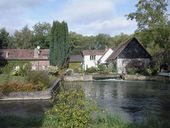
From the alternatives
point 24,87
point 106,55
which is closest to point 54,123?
point 24,87

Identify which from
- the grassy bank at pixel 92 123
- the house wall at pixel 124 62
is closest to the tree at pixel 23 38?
the house wall at pixel 124 62

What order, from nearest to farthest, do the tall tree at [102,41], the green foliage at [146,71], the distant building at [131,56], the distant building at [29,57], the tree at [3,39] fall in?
the green foliage at [146,71]
the distant building at [131,56]
the distant building at [29,57]
the tree at [3,39]
the tall tree at [102,41]

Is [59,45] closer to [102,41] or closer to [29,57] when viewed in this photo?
[29,57]

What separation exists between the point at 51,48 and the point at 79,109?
6475cm

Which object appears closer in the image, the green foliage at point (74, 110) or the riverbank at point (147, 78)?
the green foliage at point (74, 110)

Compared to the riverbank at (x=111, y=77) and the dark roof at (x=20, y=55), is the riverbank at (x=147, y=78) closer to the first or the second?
the riverbank at (x=111, y=77)

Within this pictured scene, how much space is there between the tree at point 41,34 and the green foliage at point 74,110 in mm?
96068

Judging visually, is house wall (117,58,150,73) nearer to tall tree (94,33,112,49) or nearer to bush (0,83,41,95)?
bush (0,83,41,95)

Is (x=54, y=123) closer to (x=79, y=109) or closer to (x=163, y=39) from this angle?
(x=79, y=109)

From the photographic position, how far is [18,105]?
2534cm

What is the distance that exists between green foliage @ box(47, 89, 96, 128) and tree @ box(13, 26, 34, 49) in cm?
10206

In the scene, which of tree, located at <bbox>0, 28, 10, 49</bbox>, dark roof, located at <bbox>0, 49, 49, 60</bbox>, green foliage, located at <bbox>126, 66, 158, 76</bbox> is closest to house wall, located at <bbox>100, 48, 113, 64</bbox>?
dark roof, located at <bbox>0, 49, 49, 60</bbox>

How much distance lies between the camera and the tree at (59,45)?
74.5m

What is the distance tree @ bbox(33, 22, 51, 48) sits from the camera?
110m
